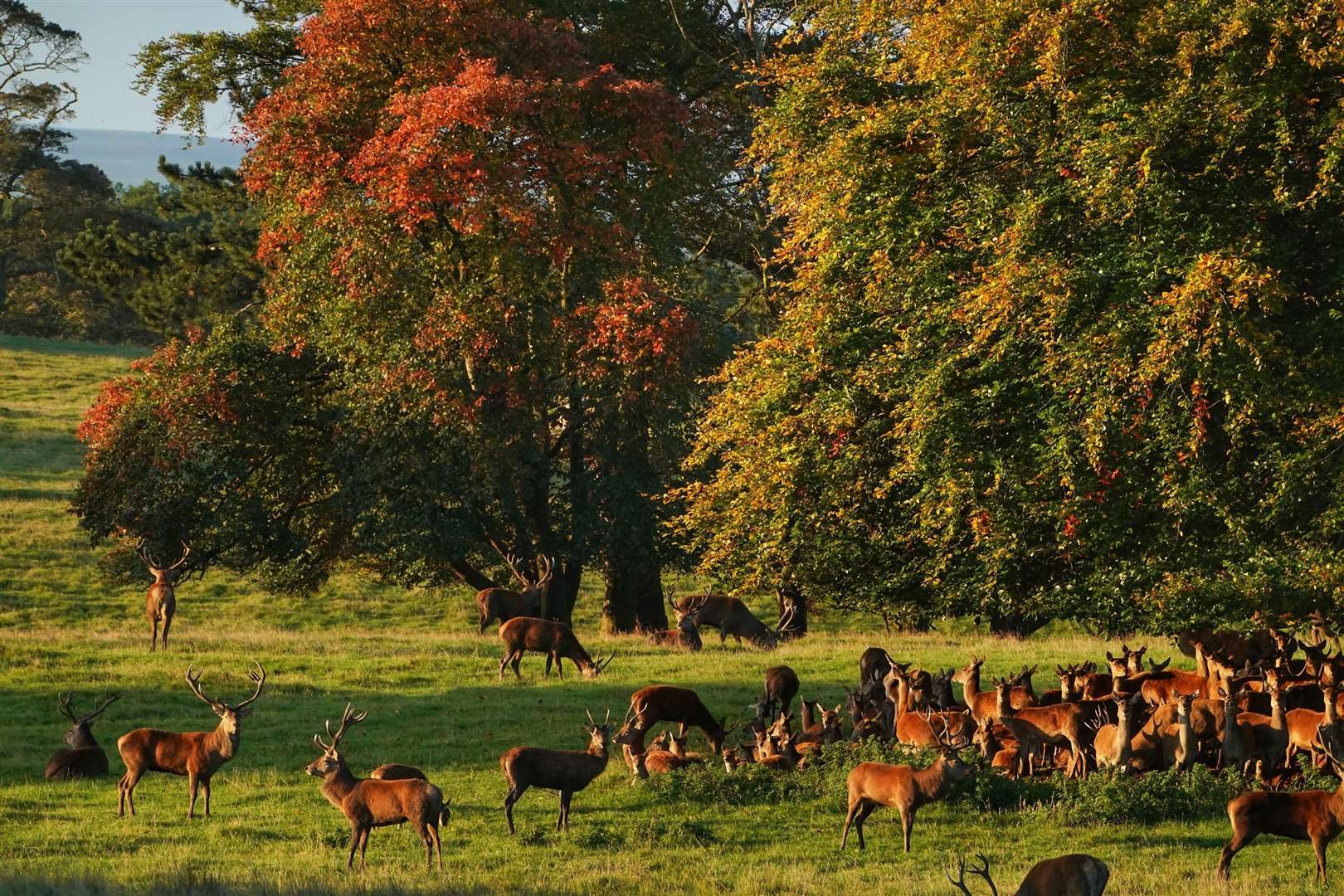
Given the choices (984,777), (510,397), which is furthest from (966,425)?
(510,397)

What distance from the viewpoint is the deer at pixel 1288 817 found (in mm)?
13500

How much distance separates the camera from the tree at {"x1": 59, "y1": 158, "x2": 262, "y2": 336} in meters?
36.7

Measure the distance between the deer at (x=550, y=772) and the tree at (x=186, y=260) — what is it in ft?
76.2

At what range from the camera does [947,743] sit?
16969 millimetres

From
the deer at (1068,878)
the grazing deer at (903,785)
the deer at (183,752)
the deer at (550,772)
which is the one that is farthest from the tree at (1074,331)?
the deer at (183,752)

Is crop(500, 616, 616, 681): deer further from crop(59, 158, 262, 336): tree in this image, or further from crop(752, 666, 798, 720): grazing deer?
crop(59, 158, 262, 336): tree

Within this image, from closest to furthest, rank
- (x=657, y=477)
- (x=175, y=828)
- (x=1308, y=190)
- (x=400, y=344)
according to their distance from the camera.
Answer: (x=175, y=828), (x=1308, y=190), (x=400, y=344), (x=657, y=477)

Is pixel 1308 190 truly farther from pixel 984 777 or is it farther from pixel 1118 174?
pixel 984 777

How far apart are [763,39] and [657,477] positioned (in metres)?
9.97

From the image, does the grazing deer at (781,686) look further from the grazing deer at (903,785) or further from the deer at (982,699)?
the grazing deer at (903,785)

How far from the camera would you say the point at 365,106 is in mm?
29328

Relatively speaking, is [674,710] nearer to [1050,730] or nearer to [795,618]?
[1050,730]

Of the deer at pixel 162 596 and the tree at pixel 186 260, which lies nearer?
the deer at pixel 162 596

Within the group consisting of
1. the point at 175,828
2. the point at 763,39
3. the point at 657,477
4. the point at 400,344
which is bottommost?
the point at 175,828
